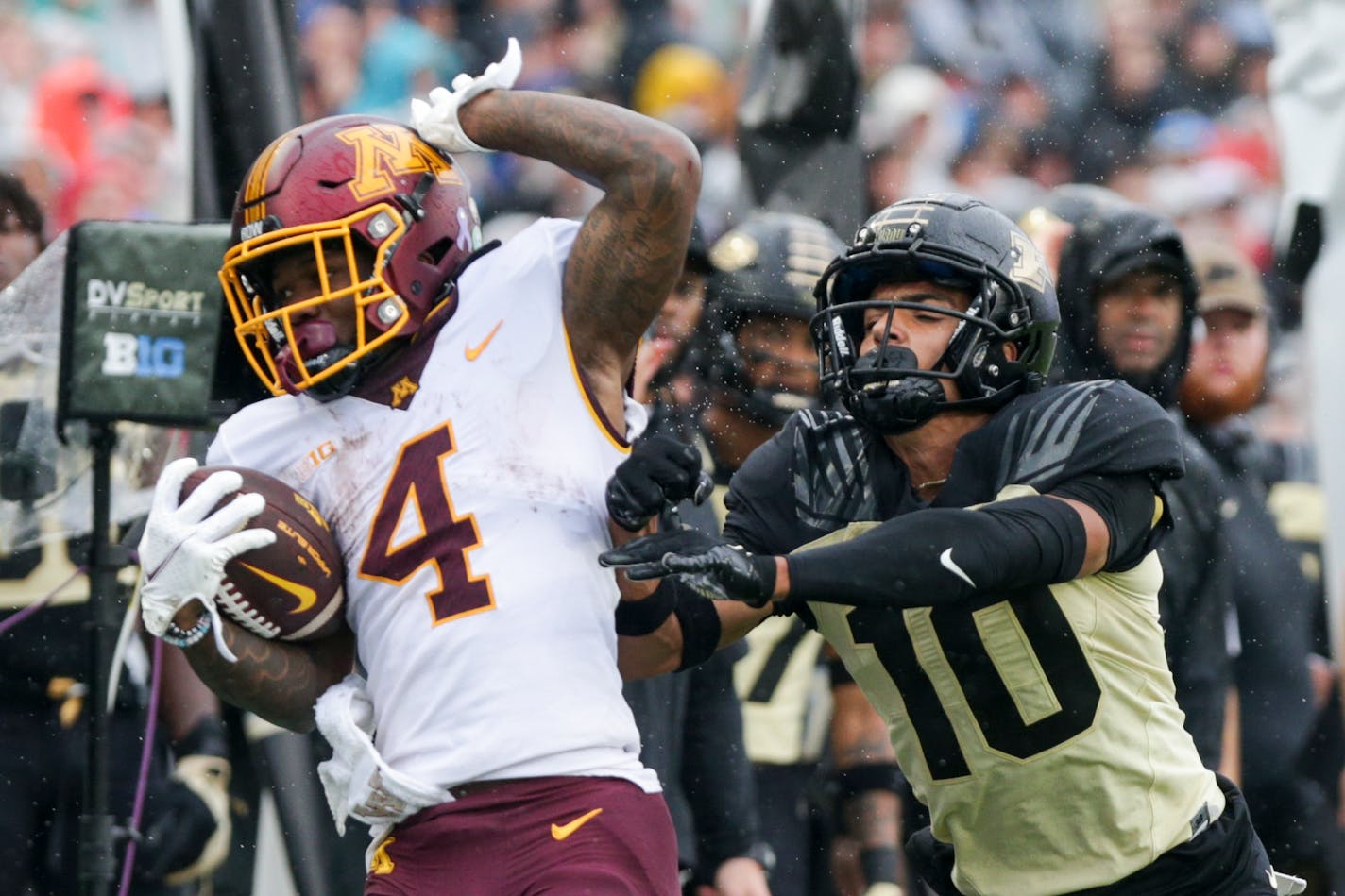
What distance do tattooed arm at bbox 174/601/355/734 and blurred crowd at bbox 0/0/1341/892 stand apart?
2.77 meters

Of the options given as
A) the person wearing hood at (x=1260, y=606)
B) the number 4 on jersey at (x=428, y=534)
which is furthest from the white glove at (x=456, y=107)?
the person wearing hood at (x=1260, y=606)

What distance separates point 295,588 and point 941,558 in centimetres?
97

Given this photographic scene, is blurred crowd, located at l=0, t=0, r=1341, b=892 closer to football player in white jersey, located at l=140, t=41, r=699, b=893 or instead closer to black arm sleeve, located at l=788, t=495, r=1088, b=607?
football player in white jersey, located at l=140, t=41, r=699, b=893

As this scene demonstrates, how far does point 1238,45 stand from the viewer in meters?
8.52

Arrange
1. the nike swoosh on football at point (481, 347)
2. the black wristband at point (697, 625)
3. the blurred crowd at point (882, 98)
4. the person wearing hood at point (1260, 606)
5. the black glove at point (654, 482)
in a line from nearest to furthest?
1. the black glove at point (654, 482)
2. the nike swoosh on football at point (481, 347)
3. the black wristband at point (697, 625)
4. the person wearing hood at point (1260, 606)
5. the blurred crowd at point (882, 98)

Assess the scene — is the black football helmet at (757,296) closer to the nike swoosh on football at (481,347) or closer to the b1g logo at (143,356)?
the b1g logo at (143,356)

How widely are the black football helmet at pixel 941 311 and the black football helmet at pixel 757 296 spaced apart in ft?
7.31

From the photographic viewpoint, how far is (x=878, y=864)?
17.5 feet

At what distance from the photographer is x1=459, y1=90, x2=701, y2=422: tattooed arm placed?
9.82 feet

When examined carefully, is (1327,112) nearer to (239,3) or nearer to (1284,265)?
(1284,265)

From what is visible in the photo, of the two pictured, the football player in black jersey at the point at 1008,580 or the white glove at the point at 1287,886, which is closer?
the football player in black jersey at the point at 1008,580

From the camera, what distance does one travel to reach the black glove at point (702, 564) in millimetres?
2670

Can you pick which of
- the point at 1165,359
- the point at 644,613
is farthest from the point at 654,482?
the point at 1165,359

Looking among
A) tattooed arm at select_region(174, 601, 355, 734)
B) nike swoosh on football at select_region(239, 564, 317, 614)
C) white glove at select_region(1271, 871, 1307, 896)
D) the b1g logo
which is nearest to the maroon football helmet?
nike swoosh on football at select_region(239, 564, 317, 614)
